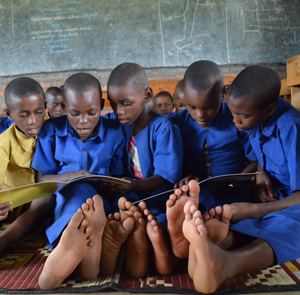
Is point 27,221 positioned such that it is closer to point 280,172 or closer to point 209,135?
point 209,135

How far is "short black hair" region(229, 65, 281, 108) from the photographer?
1.06 meters

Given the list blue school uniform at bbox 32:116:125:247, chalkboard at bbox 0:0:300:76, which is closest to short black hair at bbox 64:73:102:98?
blue school uniform at bbox 32:116:125:247

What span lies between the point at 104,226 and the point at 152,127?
1.88 feet

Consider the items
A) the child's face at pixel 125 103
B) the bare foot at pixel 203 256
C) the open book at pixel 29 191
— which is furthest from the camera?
the child's face at pixel 125 103

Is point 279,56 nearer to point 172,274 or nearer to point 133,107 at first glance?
point 133,107

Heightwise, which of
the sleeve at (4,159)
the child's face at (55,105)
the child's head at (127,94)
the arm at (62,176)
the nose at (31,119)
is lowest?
the arm at (62,176)

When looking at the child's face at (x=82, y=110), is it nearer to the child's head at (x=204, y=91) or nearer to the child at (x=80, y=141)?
the child at (x=80, y=141)

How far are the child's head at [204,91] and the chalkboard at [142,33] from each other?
3.24m

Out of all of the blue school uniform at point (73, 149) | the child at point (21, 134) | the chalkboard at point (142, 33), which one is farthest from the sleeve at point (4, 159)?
the chalkboard at point (142, 33)

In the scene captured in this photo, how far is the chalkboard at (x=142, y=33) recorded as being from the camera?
4.27 meters

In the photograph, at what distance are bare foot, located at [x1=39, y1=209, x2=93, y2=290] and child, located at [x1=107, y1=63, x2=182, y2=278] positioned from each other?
0.39 meters

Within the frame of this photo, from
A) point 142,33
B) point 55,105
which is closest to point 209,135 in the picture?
point 55,105

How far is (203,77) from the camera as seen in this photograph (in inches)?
48.5

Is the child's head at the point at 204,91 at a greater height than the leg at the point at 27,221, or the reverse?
the child's head at the point at 204,91
